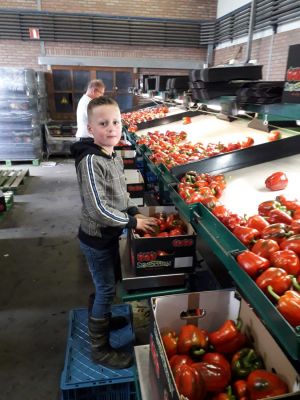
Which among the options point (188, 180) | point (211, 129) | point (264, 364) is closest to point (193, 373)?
point (264, 364)

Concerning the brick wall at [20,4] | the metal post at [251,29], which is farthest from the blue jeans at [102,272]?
the brick wall at [20,4]

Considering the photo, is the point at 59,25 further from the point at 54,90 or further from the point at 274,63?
the point at 274,63

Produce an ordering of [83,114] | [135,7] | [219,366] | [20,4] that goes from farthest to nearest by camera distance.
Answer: [135,7], [20,4], [83,114], [219,366]

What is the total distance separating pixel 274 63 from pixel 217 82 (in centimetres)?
538

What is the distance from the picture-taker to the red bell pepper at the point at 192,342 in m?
1.32

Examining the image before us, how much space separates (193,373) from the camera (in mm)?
1140

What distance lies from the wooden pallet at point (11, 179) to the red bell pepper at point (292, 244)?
5927 mm

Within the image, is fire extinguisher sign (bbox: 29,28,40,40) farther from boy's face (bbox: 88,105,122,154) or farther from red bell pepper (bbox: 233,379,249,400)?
red bell pepper (bbox: 233,379,249,400)

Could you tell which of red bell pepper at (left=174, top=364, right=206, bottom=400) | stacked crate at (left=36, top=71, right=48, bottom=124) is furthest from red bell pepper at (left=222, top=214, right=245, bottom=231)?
stacked crate at (left=36, top=71, right=48, bottom=124)

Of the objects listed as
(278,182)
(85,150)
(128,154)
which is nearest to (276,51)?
(128,154)

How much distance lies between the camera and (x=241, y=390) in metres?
1.14

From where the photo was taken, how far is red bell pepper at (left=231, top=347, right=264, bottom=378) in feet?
3.99

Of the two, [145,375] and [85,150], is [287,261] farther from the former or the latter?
[85,150]

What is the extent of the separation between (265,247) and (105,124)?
3.66ft
